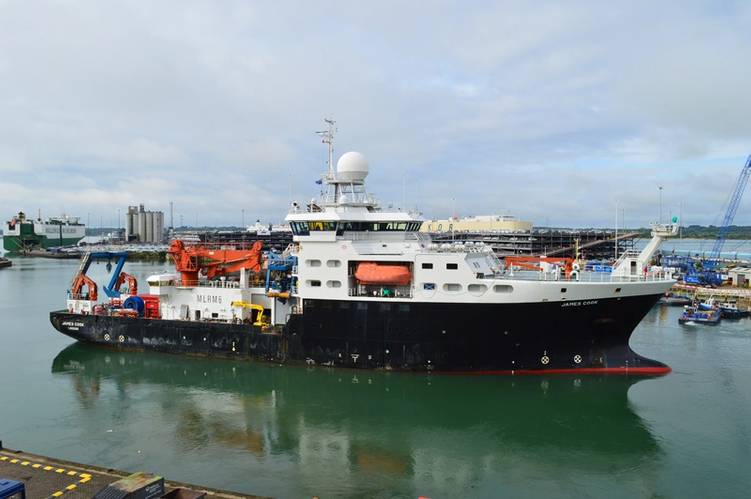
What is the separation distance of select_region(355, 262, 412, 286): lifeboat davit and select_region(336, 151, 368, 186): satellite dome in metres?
4.26

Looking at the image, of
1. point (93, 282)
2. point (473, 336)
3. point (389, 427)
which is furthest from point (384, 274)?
point (93, 282)

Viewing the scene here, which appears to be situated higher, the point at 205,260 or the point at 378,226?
the point at 378,226

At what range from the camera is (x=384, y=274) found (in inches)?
781

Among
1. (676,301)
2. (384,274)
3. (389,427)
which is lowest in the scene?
(389,427)

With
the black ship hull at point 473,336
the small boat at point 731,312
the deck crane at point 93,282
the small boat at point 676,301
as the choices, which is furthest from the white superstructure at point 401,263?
the small boat at point 676,301

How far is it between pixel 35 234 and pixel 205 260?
11041cm

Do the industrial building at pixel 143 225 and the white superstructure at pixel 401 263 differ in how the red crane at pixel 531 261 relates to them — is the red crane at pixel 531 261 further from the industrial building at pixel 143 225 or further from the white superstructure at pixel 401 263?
the industrial building at pixel 143 225

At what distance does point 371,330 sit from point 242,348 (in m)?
6.20

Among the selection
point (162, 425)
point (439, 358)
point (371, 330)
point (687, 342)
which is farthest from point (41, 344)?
point (687, 342)

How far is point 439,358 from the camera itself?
19.8 meters

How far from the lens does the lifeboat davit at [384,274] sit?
19.8 m

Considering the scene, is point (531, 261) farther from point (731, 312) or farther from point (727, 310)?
point (731, 312)

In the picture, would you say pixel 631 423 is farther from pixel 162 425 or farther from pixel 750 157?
pixel 750 157

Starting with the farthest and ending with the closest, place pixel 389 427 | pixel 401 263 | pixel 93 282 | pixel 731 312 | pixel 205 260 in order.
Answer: pixel 731 312, pixel 93 282, pixel 205 260, pixel 401 263, pixel 389 427
